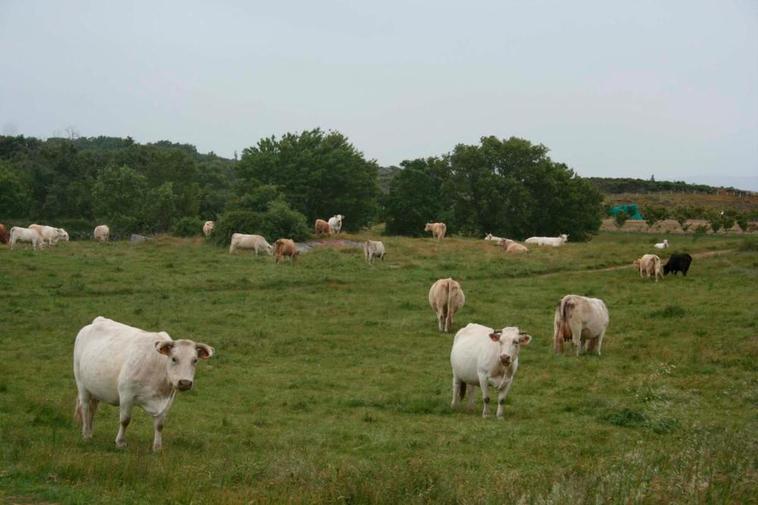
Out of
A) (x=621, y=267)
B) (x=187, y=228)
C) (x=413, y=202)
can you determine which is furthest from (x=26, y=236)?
(x=413, y=202)

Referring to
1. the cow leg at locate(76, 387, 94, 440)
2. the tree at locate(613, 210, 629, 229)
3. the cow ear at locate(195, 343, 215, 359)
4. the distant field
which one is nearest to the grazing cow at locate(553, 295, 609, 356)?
the cow ear at locate(195, 343, 215, 359)

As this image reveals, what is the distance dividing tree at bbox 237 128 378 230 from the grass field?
Answer: 24.7 m

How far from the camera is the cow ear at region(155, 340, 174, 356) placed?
10000mm

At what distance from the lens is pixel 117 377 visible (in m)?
10.3

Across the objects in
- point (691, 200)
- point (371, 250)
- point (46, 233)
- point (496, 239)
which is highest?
point (691, 200)

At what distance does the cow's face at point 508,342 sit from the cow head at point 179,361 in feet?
17.4

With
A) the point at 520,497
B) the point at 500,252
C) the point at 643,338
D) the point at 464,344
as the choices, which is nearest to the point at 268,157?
the point at 500,252

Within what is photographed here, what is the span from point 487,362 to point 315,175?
151 ft

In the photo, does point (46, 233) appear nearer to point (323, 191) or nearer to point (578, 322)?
point (323, 191)

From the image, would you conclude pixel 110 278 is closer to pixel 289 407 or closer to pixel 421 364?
pixel 421 364

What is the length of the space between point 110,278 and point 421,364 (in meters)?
16.2

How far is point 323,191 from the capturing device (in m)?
60.4

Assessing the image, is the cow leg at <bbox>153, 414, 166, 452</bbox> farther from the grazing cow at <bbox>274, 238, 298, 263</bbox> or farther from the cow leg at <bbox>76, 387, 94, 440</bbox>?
the grazing cow at <bbox>274, 238, 298, 263</bbox>

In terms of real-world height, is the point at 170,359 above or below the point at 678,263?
below
